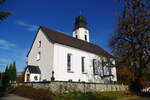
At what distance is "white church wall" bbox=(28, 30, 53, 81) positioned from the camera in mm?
27289

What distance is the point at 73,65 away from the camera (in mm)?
30500

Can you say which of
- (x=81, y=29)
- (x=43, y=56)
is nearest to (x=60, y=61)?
(x=43, y=56)

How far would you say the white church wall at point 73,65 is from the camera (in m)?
27.3

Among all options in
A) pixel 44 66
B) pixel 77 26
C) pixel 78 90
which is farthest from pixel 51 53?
pixel 77 26

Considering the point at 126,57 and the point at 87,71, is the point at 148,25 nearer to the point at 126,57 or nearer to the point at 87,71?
the point at 126,57

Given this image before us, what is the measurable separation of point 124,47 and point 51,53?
12.7 metres

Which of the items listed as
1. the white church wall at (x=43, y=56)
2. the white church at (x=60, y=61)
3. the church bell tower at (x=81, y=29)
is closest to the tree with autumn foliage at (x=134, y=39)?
the white church at (x=60, y=61)

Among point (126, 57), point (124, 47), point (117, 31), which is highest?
point (117, 31)

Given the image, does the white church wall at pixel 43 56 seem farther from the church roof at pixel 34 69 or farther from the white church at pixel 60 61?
the church roof at pixel 34 69

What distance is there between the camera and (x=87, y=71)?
3366 centimetres

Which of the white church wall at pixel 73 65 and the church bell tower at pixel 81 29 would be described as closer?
the white church wall at pixel 73 65

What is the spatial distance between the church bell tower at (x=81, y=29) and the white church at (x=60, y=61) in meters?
12.0

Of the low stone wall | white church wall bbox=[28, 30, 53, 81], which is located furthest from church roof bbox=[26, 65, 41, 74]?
the low stone wall

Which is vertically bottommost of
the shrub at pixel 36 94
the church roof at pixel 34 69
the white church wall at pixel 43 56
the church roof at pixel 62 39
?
the shrub at pixel 36 94
